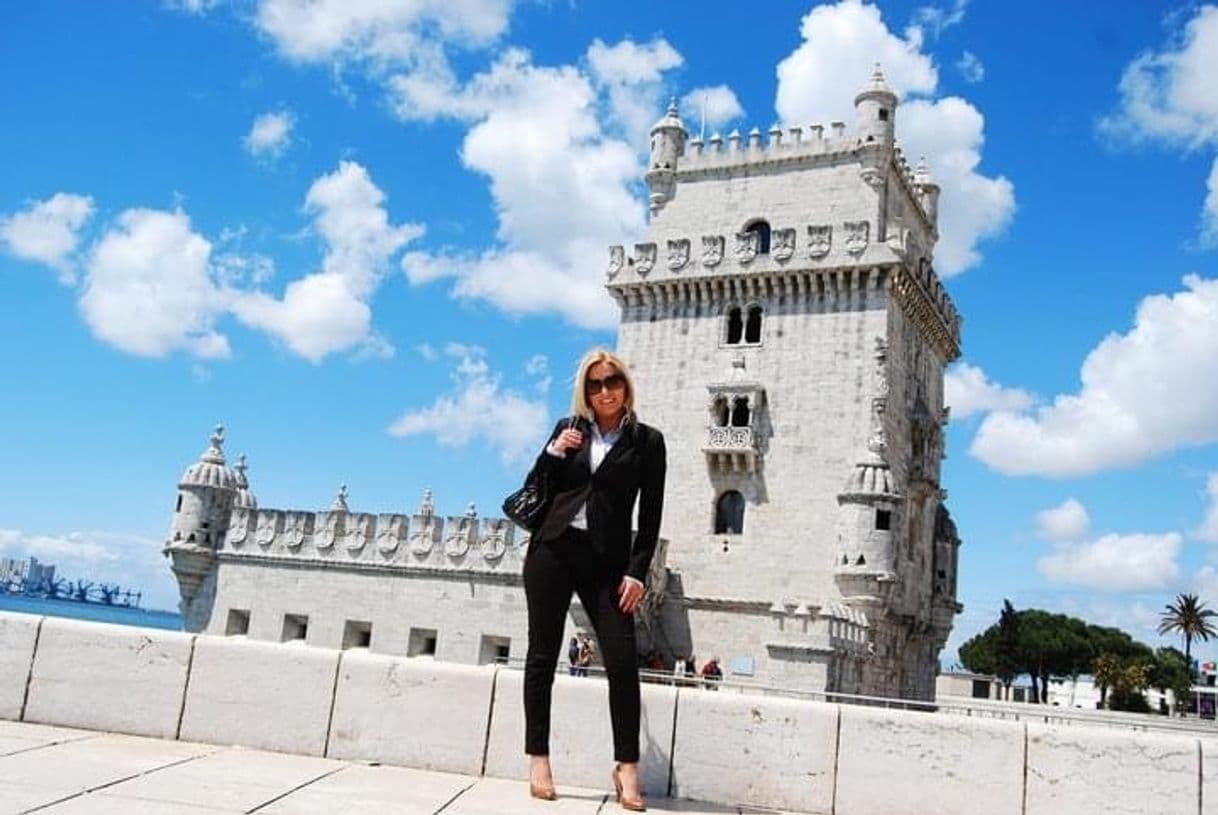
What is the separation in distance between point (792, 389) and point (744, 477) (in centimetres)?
302

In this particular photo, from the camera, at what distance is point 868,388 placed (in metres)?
30.6

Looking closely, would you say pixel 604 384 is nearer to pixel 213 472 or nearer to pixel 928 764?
pixel 928 764

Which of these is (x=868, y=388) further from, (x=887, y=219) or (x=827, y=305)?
(x=887, y=219)

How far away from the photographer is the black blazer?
23.1 ft

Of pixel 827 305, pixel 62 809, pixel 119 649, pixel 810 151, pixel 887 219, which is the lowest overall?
pixel 62 809

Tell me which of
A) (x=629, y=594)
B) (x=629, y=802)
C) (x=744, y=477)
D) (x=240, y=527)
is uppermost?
(x=744, y=477)

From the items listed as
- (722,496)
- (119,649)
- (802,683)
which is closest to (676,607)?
(722,496)

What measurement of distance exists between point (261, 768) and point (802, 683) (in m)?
20.0

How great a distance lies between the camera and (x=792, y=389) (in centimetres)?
3172

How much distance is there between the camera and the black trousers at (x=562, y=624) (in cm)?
684

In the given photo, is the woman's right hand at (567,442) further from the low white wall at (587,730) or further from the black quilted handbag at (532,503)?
the low white wall at (587,730)

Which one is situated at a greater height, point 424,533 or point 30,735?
point 424,533

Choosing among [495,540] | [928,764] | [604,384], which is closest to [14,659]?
[604,384]

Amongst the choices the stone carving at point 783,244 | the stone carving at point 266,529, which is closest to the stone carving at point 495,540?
the stone carving at point 266,529
